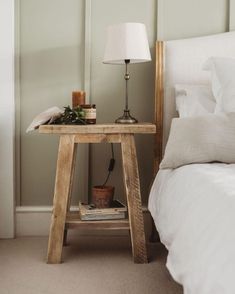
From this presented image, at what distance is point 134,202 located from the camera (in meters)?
2.38

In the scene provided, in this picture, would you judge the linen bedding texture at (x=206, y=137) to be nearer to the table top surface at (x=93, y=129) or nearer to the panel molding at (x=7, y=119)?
the table top surface at (x=93, y=129)

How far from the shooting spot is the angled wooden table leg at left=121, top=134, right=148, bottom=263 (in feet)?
7.79

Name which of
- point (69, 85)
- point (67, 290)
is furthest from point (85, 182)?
point (67, 290)

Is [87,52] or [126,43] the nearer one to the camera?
[126,43]

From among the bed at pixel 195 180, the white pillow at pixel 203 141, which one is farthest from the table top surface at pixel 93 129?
the white pillow at pixel 203 141

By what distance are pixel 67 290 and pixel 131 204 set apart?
54cm

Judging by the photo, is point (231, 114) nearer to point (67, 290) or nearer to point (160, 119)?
point (160, 119)

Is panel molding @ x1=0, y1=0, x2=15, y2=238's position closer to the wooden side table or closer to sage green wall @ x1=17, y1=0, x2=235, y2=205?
sage green wall @ x1=17, y1=0, x2=235, y2=205

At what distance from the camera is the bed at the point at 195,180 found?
119 centimetres

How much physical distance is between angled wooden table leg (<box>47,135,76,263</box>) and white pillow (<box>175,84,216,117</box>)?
0.59 metres

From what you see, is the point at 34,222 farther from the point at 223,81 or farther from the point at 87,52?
the point at 223,81

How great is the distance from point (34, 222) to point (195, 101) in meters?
1.15

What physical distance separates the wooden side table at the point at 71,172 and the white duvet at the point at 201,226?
1.10ft

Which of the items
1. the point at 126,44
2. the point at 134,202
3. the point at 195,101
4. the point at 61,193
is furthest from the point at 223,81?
the point at 61,193
